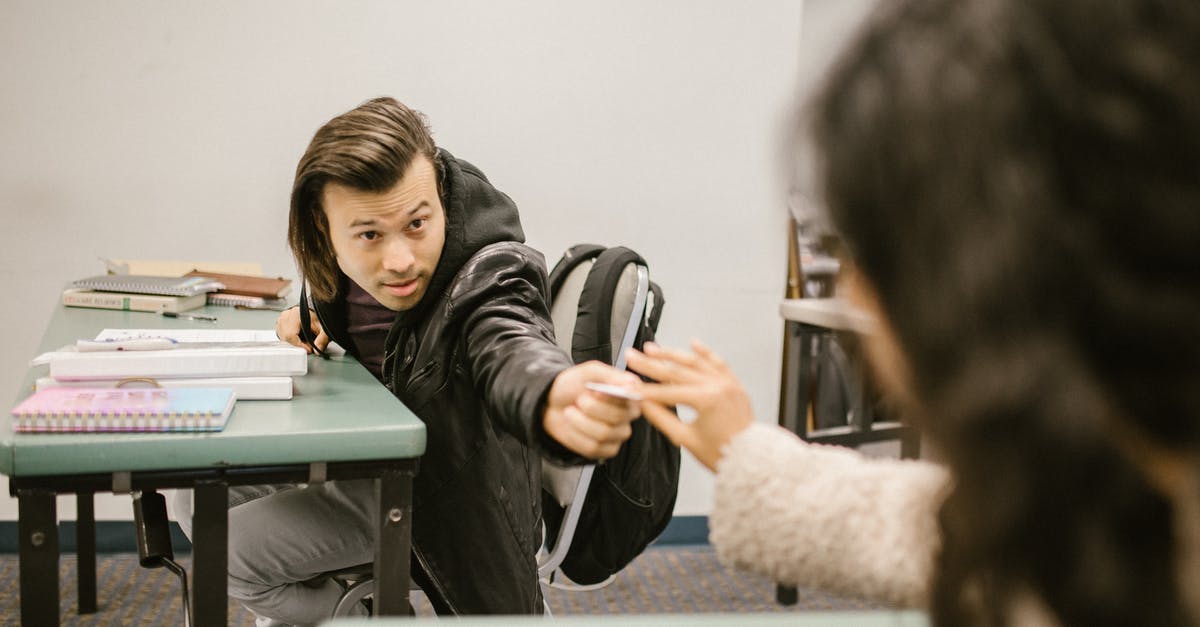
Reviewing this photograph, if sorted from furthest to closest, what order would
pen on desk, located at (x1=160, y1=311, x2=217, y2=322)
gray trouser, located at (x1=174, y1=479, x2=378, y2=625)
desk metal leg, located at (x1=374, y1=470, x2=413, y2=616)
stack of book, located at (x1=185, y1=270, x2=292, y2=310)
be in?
stack of book, located at (x1=185, y1=270, x2=292, y2=310), pen on desk, located at (x1=160, y1=311, x2=217, y2=322), gray trouser, located at (x1=174, y1=479, x2=378, y2=625), desk metal leg, located at (x1=374, y1=470, x2=413, y2=616)

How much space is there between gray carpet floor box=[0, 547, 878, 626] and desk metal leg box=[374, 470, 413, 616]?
4.44 ft

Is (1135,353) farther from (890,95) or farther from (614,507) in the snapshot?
(614,507)

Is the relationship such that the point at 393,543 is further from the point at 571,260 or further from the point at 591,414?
the point at 571,260

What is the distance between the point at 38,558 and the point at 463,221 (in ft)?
2.28

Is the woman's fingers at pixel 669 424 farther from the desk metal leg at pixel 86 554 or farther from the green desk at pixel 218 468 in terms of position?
the desk metal leg at pixel 86 554

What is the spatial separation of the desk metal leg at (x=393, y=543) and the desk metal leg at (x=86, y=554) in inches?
61.2

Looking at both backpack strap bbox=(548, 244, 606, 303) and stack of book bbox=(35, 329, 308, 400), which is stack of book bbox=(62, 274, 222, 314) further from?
backpack strap bbox=(548, 244, 606, 303)

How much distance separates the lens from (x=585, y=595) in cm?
260


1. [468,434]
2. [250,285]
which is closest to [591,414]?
[468,434]

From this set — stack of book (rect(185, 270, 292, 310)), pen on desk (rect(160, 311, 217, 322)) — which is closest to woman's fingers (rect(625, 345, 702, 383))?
pen on desk (rect(160, 311, 217, 322))

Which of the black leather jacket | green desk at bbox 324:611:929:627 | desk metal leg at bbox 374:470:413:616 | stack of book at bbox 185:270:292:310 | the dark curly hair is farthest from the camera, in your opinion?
stack of book at bbox 185:270:292:310

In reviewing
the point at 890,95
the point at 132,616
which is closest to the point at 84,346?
the point at 890,95

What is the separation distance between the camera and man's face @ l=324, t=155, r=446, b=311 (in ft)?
4.53

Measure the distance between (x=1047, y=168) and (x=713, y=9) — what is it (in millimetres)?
2792
